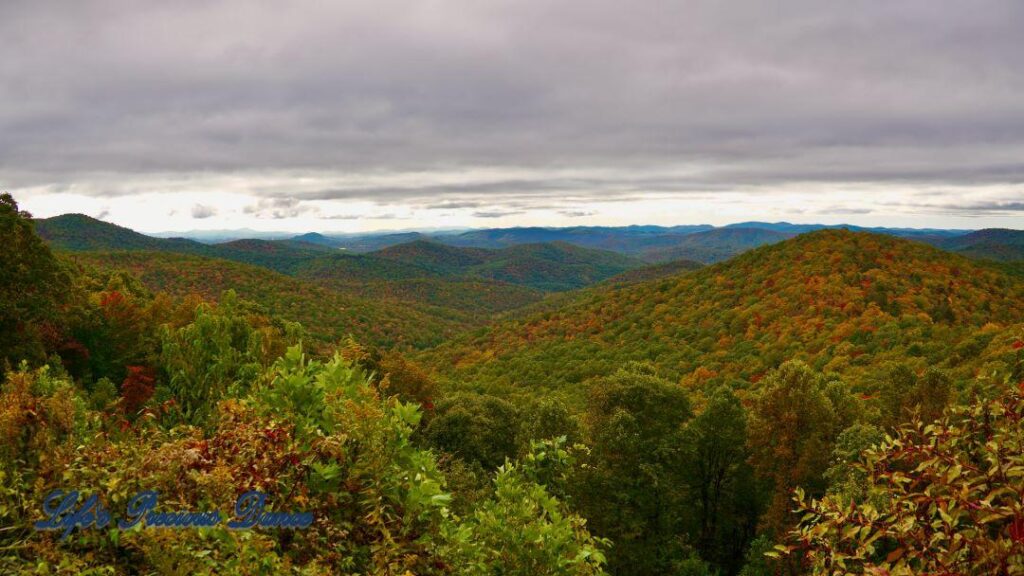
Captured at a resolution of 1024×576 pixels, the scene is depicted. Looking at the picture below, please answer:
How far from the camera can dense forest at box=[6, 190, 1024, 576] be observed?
517 cm

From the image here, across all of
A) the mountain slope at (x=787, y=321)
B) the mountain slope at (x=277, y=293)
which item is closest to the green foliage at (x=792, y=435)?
the mountain slope at (x=787, y=321)

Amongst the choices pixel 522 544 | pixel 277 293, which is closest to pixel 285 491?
pixel 522 544

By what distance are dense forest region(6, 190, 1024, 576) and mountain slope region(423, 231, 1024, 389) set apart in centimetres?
41

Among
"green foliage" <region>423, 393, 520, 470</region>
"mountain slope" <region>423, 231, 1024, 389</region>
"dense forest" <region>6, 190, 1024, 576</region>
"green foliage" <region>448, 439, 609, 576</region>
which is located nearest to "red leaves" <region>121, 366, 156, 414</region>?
"dense forest" <region>6, 190, 1024, 576</region>

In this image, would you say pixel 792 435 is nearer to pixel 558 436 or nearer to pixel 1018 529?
pixel 558 436

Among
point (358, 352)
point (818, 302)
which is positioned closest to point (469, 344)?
point (818, 302)

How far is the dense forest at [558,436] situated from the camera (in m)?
5.17

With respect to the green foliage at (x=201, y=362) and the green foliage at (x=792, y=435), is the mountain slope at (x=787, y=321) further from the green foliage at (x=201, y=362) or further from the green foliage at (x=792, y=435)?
the green foliage at (x=201, y=362)

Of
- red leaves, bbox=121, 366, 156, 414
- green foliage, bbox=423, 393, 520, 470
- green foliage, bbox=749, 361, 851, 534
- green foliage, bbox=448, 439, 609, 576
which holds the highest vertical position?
green foliage, bbox=448, 439, 609, 576

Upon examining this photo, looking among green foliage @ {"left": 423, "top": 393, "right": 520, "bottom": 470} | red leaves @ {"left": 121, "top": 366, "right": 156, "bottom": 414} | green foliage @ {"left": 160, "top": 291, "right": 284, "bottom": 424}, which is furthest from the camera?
green foliage @ {"left": 423, "top": 393, "right": 520, "bottom": 470}

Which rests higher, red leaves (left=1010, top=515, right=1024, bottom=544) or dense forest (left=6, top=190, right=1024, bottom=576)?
red leaves (left=1010, top=515, right=1024, bottom=544)

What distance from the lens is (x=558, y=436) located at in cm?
1759

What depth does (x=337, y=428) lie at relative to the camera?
21.6 ft

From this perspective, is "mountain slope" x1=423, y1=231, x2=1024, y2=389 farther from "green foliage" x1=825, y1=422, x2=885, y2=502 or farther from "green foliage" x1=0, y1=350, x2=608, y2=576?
"green foliage" x1=0, y1=350, x2=608, y2=576
